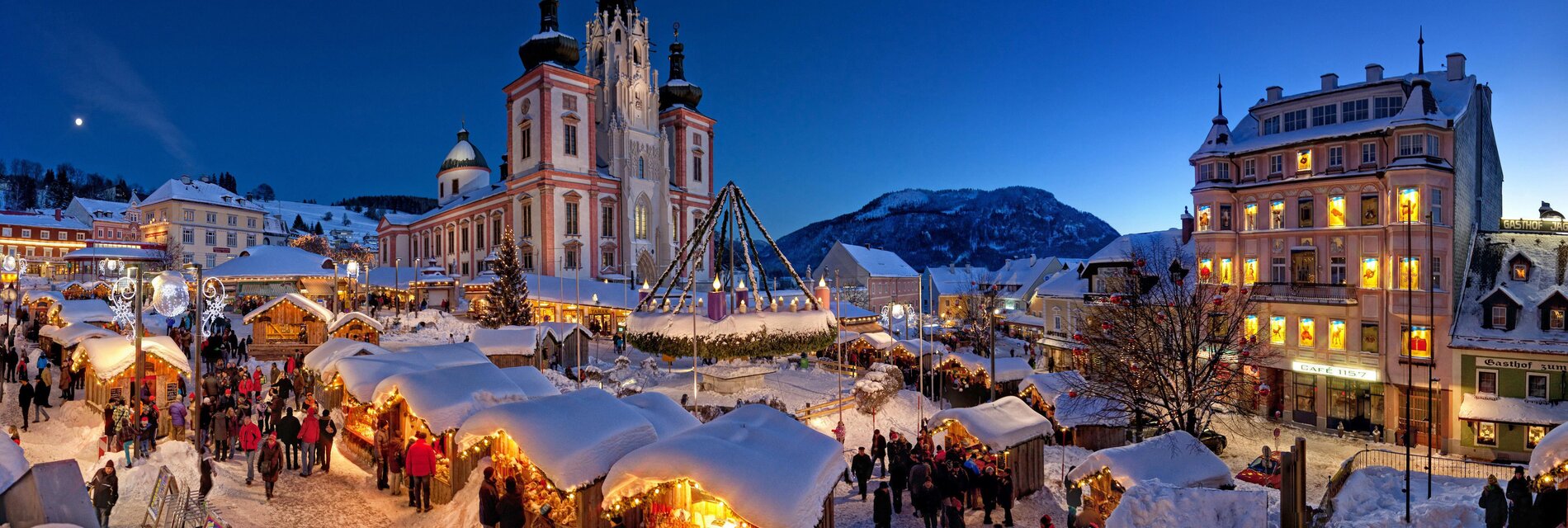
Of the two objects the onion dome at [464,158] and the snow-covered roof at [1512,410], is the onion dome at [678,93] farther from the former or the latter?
the snow-covered roof at [1512,410]

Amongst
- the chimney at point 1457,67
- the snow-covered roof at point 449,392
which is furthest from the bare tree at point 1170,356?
the snow-covered roof at point 449,392

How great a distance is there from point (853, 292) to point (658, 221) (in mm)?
18268

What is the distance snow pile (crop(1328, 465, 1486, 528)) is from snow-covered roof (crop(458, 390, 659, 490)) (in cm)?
1173

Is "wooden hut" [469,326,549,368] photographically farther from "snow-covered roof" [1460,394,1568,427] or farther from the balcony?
"snow-covered roof" [1460,394,1568,427]

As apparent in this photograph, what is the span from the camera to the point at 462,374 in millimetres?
12891

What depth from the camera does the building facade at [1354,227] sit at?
2373cm

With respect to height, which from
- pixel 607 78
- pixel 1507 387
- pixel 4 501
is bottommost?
pixel 1507 387

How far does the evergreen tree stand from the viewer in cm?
3634

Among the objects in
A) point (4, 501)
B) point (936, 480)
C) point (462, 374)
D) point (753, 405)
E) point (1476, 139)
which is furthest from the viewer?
point (1476, 139)

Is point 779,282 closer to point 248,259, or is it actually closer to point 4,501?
point 248,259

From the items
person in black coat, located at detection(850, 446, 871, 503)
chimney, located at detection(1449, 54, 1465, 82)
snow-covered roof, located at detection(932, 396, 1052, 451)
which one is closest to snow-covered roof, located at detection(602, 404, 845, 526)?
person in black coat, located at detection(850, 446, 871, 503)

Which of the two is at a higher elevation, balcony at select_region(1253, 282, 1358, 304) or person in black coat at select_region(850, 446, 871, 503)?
balcony at select_region(1253, 282, 1358, 304)

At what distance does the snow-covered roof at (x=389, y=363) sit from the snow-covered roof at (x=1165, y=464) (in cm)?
1137

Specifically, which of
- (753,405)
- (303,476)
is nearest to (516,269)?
(303,476)
